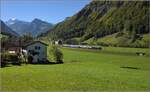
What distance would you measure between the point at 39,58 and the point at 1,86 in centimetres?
5302

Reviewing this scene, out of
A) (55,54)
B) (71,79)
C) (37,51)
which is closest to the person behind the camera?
(71,79)

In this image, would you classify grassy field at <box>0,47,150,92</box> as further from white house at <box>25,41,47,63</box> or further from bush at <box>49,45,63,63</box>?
white house at <box>25,41,47,63</box>

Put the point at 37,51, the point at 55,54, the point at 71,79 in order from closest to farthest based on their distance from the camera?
the point at 71,79 < the point at 55,54 < the point at 37,51

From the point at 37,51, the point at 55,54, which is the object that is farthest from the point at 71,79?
the point at 37,51

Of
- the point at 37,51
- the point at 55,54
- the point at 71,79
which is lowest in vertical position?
the point at 71,79

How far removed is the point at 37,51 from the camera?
278 ft

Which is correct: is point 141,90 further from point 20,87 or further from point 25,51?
point 25,51

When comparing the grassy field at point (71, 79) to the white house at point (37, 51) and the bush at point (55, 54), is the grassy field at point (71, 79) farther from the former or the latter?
the white house at point (37, 51)

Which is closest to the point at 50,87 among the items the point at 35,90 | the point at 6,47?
the point at 35,90

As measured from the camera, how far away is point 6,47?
96.3 meters

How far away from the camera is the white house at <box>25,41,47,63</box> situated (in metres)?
83.1

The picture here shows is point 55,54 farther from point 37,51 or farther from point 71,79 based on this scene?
point 71,79

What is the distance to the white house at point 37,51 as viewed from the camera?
83.1m

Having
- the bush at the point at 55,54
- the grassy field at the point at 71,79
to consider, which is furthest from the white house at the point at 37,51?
the grassy field at the point at 71,79
